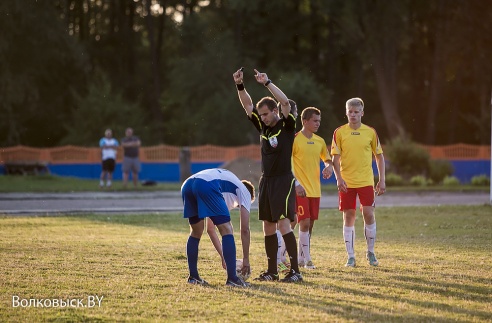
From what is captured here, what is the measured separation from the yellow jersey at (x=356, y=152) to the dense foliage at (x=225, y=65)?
3431cm

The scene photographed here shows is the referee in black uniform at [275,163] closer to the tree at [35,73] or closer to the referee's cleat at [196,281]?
the referee's cleat at [196,281]

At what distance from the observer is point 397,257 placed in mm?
12094

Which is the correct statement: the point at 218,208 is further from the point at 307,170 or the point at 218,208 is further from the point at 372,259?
the point at 372,259

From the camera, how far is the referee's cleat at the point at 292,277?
31.7 feet

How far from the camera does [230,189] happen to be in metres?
9.73

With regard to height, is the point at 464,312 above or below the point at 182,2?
below

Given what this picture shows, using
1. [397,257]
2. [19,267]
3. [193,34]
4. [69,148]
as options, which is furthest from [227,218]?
[193,34]

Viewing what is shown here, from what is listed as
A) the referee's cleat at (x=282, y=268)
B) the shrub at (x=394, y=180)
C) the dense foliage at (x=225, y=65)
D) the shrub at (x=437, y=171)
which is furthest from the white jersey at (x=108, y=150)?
the referee's cleat at (x=282, y=268)

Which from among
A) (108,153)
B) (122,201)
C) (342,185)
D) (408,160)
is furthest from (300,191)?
(408,160)

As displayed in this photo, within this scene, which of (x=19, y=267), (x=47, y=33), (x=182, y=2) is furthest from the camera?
(x=182, y=2)

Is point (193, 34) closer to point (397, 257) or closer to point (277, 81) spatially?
point (277, 81)

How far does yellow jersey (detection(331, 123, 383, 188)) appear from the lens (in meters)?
11.5

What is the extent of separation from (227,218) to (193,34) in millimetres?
48062

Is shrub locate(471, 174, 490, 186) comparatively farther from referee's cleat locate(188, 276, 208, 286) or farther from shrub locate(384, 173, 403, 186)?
referee's cleat locate(188, 276, 208, 286)
